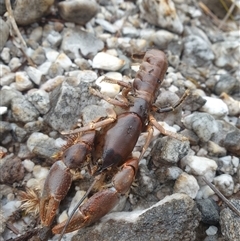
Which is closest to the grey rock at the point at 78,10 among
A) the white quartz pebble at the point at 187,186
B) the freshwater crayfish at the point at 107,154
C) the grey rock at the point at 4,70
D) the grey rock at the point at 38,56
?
the grey rock at the point at 38,56

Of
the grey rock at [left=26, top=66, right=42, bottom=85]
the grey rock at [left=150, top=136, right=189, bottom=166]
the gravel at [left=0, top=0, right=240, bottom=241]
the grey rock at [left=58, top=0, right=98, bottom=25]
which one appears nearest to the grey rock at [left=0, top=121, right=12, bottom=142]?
the gravel at [left=0, top=0, right=240, bottom=241]

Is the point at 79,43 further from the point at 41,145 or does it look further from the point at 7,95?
the point at 41,145

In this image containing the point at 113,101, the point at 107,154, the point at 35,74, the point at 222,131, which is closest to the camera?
the point at 107,154

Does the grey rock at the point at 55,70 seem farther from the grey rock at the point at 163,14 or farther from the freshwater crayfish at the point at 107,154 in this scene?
the grey rock at the point at 163,14

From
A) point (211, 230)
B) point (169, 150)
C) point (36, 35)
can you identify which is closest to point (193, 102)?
point (169, 150)

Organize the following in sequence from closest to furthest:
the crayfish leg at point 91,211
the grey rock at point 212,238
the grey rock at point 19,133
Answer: the crayfish leg at point 91,211, the grey rock at point 212,238, the grey rock at point 19,133
